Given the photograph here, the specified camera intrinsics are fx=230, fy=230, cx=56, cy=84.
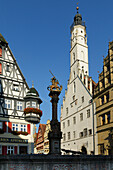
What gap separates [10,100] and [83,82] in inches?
588

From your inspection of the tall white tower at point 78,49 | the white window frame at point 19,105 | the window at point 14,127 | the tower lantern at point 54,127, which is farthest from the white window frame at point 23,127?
the tall white tower at point 78,49

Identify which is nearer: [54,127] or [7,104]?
[54,127]

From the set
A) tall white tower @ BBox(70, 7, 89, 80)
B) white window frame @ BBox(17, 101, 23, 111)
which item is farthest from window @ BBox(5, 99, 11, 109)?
tall white tower @ BBox(70, 7, 89, 80)

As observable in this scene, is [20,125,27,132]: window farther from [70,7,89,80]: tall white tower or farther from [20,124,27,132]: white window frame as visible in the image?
[70,7,89,80]: tall white tower

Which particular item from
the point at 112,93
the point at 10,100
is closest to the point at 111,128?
the point at 112,93

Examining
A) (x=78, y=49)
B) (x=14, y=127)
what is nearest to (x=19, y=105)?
(x=14, y=127)

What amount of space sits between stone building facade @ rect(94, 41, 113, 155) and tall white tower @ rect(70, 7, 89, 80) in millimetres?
10941

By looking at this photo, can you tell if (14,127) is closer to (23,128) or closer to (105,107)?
(23,128)

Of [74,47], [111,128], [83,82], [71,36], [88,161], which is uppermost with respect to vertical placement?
[71,36]

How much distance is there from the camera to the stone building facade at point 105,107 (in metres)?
33.6

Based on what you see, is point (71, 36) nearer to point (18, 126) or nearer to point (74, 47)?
point (74, 47)

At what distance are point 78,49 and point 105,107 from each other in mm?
19399

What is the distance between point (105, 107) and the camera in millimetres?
35250

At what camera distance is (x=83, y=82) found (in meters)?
44.3
